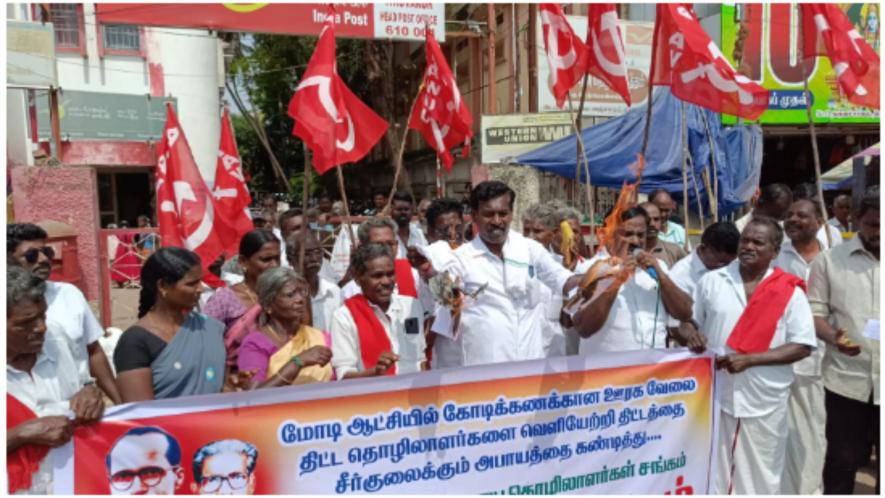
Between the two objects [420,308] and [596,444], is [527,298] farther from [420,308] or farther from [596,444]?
[596,444]

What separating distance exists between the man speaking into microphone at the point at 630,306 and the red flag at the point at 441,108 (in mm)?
3032

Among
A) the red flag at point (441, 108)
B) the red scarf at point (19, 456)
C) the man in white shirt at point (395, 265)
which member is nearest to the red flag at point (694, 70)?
the man in white shirt at point (395, 265)

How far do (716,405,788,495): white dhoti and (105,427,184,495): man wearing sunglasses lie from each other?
245cm

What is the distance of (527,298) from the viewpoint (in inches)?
133

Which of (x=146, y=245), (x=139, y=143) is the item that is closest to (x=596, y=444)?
(x=146, y=245)

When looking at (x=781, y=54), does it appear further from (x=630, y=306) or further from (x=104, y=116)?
(x=104, y=116)

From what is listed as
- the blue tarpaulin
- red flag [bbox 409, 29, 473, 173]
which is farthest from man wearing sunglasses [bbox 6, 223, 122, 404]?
the blue tarpaulin

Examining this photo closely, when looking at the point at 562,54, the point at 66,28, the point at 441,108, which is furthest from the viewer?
the point at 66,28

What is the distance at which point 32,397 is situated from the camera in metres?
2.38

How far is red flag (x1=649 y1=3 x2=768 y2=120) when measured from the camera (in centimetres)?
436

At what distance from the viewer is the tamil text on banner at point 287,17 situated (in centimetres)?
920

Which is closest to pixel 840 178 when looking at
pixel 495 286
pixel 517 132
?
pixel 517 132

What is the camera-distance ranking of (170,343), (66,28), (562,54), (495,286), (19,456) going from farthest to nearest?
(66,28), (562,54), (495,286), (170,343), (19,456)

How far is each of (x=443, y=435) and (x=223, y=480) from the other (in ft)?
2.96
